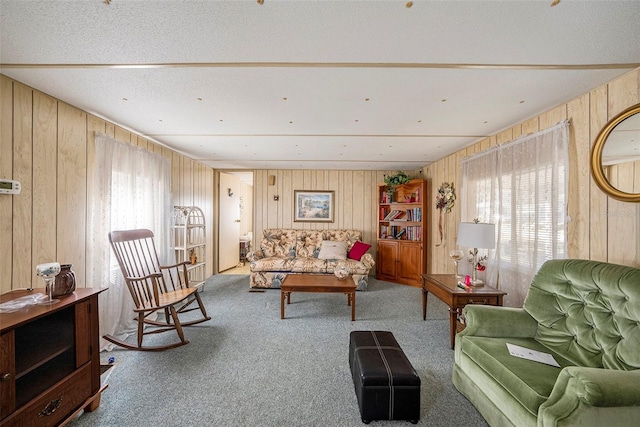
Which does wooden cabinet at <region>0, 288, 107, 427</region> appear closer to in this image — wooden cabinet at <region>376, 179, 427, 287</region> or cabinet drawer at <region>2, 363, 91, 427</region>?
cabinet drawer at <region>2, 363, 91, 427</region>

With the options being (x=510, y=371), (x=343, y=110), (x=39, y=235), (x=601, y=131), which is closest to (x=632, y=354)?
(x=510, y=371)

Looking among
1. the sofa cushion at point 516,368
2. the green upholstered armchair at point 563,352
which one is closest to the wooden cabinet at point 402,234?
the green upholstered armchair at point 563,352

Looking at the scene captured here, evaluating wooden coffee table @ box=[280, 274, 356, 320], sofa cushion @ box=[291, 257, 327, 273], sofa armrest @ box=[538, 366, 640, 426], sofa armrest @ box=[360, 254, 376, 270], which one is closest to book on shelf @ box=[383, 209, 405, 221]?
sofa armrest @ box=[360, 254, 376, 270]

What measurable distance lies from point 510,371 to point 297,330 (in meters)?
2.06

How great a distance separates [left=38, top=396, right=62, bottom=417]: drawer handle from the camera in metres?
1.36

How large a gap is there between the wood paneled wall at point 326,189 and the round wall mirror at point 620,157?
3.67 metres

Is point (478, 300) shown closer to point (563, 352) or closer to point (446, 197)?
point (563, 352)

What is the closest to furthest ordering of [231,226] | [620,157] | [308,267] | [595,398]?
[595,398] → [620,157] → [308,267] → [231,226]

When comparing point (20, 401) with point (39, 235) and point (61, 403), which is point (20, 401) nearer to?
point (61, 403)

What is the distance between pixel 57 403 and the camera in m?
1.44

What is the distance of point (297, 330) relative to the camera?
2.87m

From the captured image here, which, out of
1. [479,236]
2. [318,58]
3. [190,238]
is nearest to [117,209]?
[190,238]

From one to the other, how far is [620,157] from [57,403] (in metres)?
4.10

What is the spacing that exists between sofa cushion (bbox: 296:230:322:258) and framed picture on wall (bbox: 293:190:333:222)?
382 millimetres
